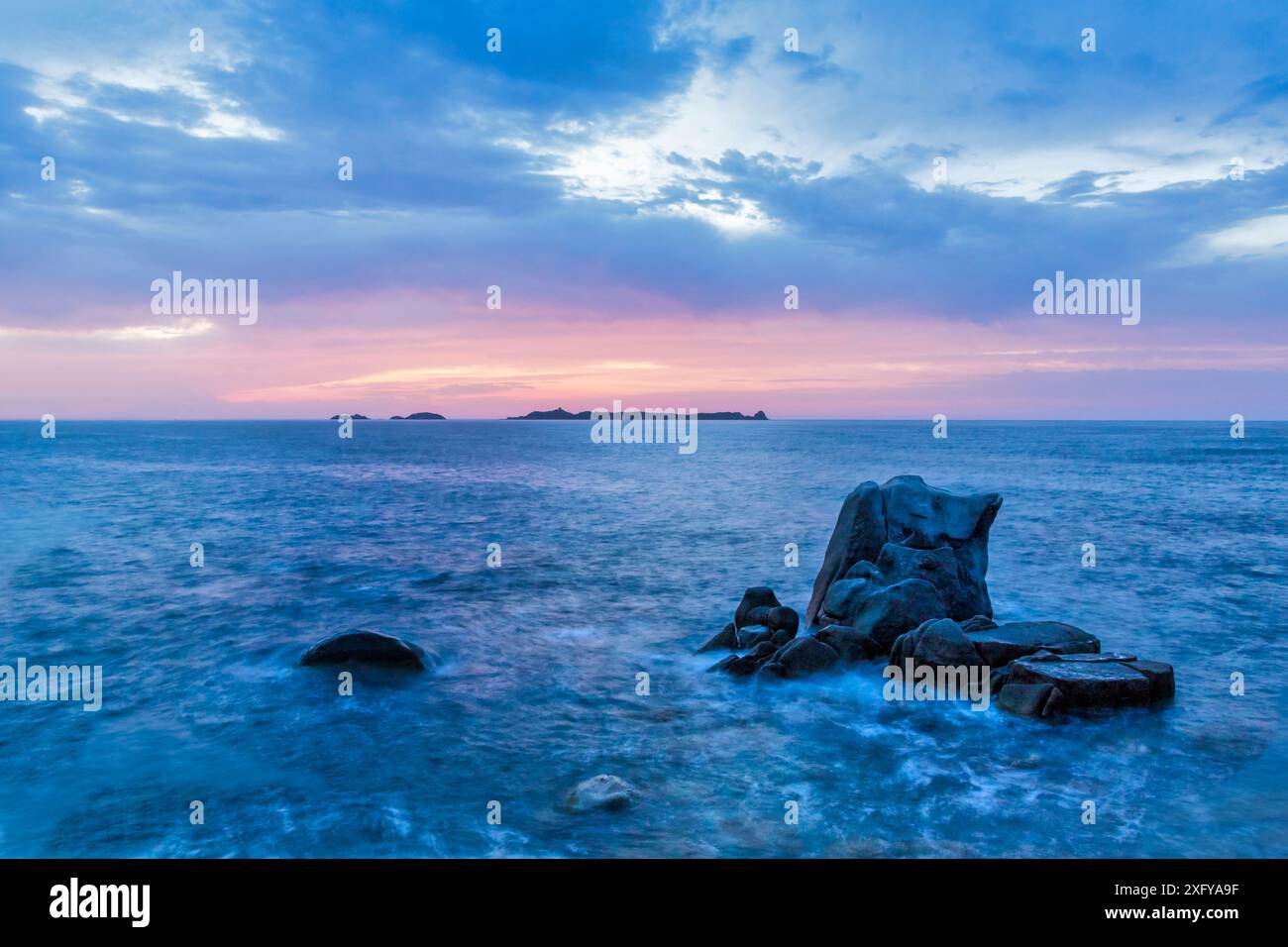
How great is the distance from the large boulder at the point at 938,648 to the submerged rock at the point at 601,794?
8436 mm

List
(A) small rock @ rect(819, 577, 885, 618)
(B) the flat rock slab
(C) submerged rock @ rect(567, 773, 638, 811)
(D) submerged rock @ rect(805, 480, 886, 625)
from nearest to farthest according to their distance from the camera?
(C) submerged rock @ rect(567, 773, 638, 811), (B) the flat rock slab, (A) small rock @ rect(819, 577, 885, 618), (D) submerged rock @ rect(805, 480, 886, 625)

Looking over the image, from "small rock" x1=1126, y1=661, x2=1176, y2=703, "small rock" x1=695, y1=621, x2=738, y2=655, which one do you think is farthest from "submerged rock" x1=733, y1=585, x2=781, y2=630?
"small rock" x1=1126, y1=661, x2=1176, y2=703

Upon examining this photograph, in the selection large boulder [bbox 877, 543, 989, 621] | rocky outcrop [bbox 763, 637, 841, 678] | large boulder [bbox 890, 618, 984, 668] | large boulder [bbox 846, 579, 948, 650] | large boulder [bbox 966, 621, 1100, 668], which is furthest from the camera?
large boulder [bbox 877, 543, 989, 621]

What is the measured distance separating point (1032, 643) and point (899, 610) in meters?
3.19

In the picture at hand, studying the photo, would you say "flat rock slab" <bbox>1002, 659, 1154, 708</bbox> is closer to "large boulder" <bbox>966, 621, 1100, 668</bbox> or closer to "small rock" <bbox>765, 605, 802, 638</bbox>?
"large boulder" <bbox>966, 621, 1100, 668</bbox>

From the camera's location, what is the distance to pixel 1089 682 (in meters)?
16.4

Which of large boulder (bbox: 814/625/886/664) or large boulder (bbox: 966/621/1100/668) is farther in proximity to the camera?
large boulder (bbox: 814/625/886/664)

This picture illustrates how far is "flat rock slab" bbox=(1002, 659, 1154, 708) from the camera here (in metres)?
16.3

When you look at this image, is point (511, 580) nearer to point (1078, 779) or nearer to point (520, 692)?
point (520, 692)

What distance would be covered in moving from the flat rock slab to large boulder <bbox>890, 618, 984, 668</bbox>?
43.5 inches

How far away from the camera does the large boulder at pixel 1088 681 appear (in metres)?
16.3

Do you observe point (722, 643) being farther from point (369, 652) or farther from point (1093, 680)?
point (369, 652)

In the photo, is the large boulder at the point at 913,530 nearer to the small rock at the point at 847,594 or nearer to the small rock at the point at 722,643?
the small rock at the point at 847,594
